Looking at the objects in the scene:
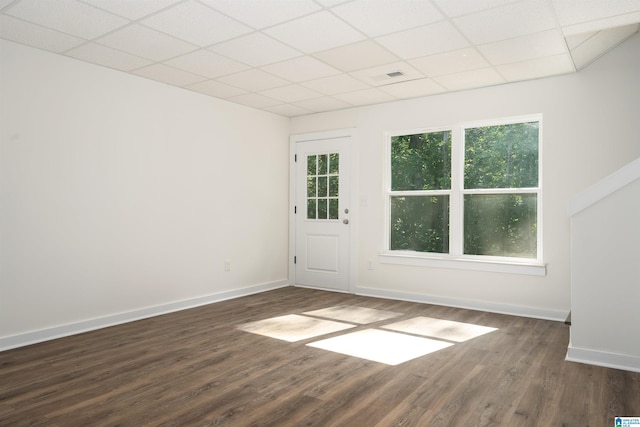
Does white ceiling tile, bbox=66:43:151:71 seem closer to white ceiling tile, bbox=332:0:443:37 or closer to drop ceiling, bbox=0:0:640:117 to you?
drop ceiling, bbox=0:0:640:117

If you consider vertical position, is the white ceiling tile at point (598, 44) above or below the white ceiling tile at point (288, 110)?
above

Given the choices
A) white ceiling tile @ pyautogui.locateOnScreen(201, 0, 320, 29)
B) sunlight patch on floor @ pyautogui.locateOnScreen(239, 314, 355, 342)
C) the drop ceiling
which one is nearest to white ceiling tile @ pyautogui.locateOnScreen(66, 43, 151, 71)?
the drop ceiling

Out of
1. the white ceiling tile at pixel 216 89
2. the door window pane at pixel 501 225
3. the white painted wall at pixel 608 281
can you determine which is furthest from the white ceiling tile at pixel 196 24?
the door window pane at pixel 501 225

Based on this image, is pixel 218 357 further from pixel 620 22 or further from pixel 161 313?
pixel 620 22

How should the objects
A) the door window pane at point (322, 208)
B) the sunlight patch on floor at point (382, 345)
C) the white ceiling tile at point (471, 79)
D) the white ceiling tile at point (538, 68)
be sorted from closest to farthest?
the sunlight patch on floor at point (382, 345) → the white ceiling tile at point (538, 68) → the white ceiling tile at point (471, 79) → the door window pane at point (322, 208)

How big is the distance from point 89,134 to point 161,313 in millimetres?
1957

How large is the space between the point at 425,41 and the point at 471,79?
125cm

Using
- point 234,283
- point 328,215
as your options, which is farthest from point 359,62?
point 234,283

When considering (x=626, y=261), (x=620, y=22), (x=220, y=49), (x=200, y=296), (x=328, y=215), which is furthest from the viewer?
(x=328, y=215)

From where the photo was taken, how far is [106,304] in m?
4.10

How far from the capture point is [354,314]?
457 cm

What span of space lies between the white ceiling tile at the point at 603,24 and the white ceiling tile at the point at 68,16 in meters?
3.36

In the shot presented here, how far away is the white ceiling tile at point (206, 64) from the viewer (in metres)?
3.81

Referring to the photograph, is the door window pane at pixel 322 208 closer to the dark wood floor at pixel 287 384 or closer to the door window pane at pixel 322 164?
the door window pane at pixel 322 164
